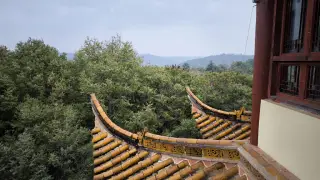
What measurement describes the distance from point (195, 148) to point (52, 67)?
20.8 m

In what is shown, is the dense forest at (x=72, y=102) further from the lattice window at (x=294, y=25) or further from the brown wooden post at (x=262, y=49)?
the lattice window at (x=294, y=25)

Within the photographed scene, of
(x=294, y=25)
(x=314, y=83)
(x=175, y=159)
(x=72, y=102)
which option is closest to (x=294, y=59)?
(x=314, y=83)

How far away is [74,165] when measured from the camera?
51.6 feet

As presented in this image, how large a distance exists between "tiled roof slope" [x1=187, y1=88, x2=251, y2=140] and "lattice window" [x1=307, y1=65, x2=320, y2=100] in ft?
8.76

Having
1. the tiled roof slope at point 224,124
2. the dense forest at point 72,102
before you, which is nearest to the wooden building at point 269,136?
the tiled roof slope at point 224,124

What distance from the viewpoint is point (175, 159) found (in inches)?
145

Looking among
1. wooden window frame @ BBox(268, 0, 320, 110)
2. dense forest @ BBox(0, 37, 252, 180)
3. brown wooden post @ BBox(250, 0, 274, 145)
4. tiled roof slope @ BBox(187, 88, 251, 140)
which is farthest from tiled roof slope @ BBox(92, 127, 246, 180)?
dense forest @ BBox(0, 37, 252, 180)

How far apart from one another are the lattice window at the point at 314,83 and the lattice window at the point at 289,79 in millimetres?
211

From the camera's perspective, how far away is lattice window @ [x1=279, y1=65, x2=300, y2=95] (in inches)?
108

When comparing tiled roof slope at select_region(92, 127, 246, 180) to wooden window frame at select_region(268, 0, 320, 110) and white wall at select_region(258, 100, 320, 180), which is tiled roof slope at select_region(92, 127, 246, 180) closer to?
white wall at select_region(258, 100, 320, 180)

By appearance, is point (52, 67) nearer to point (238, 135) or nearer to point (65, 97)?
point (65, 97)

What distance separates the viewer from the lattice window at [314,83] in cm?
239

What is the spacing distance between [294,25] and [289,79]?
651 millimetres

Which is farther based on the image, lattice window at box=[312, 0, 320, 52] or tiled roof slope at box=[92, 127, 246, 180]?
tiled roof slope at box=[92, 127, 246, 180]
